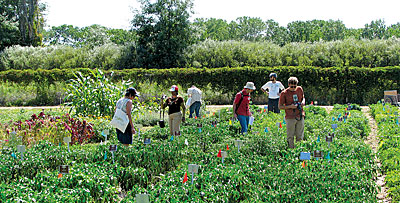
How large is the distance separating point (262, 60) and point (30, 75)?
13.0 metres

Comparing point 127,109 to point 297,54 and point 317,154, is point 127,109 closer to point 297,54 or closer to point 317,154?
point 317,154

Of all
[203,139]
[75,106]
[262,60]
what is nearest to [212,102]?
[262,60]

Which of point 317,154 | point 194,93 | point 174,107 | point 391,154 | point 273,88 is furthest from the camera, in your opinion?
point 194,93

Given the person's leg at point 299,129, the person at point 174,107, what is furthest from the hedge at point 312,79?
the person's leg at point 299,129

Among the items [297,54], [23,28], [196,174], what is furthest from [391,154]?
[23,28]

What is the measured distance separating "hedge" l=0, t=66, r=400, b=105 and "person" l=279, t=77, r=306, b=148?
1195cm

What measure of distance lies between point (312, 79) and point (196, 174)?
605 inches

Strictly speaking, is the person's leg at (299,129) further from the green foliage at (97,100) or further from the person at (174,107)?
the green foliage at (97,100)

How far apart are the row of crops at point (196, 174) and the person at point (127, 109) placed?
280 millimetres

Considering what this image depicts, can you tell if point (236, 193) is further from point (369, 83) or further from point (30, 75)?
point (30, 75)

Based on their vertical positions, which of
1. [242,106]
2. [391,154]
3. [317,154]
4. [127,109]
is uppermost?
[127,109]

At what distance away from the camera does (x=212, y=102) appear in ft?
63.4

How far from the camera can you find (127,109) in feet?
23.6

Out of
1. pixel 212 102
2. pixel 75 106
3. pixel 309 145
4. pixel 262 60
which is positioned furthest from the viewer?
pixel 262 60
